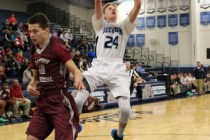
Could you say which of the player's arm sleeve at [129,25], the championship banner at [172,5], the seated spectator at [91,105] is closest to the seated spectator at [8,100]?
the seated spectator at [91,105]

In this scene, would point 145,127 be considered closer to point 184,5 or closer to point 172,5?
point 184,5

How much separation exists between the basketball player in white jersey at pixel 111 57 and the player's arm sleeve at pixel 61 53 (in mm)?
1271

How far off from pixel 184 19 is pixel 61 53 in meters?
24.0

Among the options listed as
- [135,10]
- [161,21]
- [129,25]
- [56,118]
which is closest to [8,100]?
[129,25]

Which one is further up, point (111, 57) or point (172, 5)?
point (172, 5)

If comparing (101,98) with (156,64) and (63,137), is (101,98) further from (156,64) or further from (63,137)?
(156,64)

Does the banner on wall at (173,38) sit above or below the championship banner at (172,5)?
below

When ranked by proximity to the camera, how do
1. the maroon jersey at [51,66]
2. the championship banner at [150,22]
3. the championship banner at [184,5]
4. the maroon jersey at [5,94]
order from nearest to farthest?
the maroon jersey at [51,66] → the maroon jersey at [5,94] → the championship banner at [184,5] → the championship banner at [150,22]

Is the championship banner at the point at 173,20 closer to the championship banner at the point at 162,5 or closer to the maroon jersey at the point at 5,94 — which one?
the championship banner at the point at 162,5

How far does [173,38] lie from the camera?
89.7 ft

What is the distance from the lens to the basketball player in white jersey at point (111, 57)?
528cm

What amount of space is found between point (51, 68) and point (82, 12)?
2407 centimetres

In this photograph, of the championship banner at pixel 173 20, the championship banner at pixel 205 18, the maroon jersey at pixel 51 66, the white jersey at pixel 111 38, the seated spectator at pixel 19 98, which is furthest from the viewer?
the championship banner at pixel 173 20

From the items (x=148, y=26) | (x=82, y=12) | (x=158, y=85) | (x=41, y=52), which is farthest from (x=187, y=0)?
(x=41, y=52)
